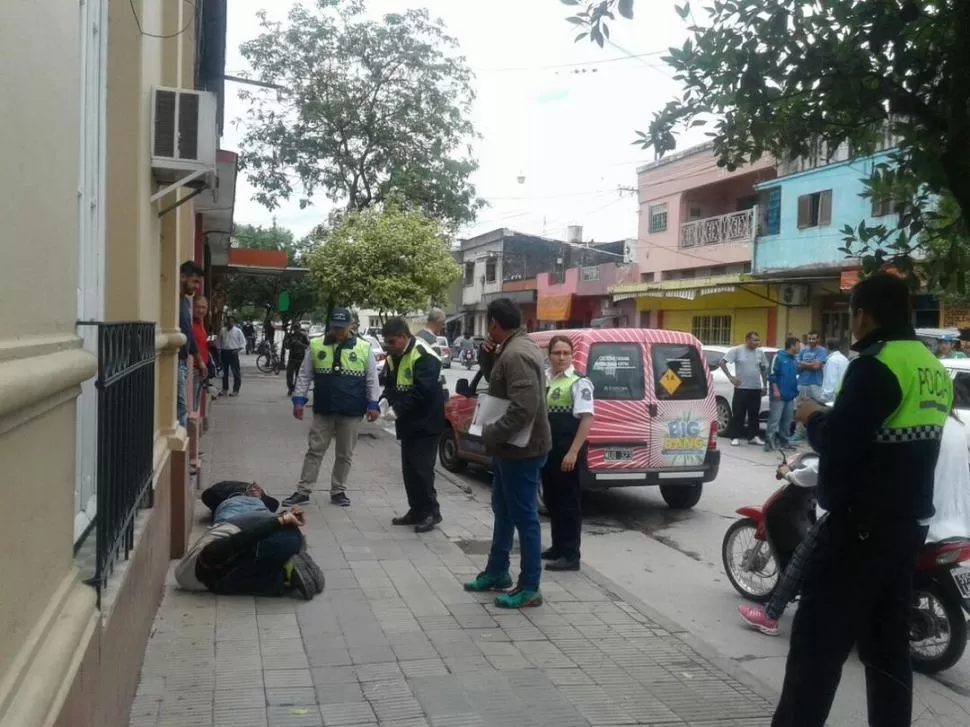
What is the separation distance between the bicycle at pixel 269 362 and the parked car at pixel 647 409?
2553 centimetres

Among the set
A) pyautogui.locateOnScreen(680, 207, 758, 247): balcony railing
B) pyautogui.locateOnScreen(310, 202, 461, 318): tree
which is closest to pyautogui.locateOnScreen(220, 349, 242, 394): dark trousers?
pyautogui.locateOnScreen(310, 202, 461, 318): tree

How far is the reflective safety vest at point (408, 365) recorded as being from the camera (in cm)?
840

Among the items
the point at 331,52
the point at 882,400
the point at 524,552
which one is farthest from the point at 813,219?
the point at 882,400

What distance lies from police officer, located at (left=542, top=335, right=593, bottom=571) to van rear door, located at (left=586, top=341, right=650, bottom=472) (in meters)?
1.77

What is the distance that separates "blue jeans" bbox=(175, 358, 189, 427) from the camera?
25.6 ft

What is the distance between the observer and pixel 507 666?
5082 mm

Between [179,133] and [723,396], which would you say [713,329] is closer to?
[723,396]

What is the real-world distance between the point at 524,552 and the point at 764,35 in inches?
128

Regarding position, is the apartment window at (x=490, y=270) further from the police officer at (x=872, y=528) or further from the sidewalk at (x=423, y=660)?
the police officer at (x=872, y=528)

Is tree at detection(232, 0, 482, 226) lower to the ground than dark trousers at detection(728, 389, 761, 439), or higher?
higher

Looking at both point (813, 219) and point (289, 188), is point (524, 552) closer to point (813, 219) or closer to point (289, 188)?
point (813, 219)

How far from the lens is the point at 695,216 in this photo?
3425 cm

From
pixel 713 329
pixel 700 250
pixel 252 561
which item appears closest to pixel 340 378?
pixel 252 561

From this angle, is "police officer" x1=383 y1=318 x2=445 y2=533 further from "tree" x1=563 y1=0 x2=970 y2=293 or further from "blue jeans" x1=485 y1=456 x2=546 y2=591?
"tree" x1=563 y1=0 x2=970 y2=293
